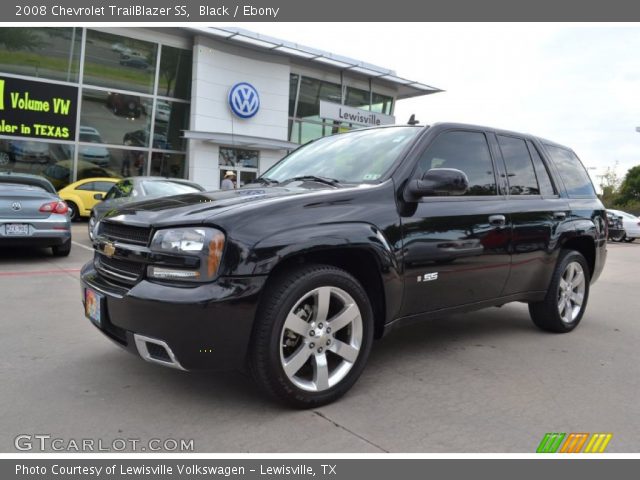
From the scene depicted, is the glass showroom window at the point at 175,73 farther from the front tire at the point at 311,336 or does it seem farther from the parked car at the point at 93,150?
the front tire at the point at 311,336

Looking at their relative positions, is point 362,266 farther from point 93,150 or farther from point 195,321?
point 93,150

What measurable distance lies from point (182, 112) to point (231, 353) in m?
20.3

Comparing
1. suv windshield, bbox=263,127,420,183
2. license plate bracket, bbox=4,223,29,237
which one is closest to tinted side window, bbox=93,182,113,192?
license plate bracket, bbox=4,223,29,237

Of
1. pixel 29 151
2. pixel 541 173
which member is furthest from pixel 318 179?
pixel 29 151

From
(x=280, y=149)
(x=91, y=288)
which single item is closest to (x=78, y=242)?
(x=91, y=288)

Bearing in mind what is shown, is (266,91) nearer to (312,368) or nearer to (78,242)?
(78,242)

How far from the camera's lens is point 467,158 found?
A: 4.05m

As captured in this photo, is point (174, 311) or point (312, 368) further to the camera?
point (312, 368)

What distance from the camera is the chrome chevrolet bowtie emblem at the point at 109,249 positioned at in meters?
3.10

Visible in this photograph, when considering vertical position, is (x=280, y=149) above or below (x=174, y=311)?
Result: above

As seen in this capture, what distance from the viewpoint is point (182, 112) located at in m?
21.5

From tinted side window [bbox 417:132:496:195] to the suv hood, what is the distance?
0.89m

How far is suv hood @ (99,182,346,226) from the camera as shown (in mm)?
2837

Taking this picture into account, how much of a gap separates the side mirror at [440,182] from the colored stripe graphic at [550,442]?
149 centimetres
